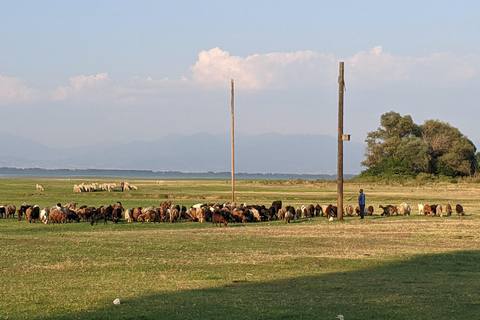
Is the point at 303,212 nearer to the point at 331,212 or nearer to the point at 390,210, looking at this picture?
the point at 331,212

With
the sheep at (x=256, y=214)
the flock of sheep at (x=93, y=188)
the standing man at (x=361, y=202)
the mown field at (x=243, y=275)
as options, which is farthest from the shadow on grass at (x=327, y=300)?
the flock of sheep at (x=93, y=188)

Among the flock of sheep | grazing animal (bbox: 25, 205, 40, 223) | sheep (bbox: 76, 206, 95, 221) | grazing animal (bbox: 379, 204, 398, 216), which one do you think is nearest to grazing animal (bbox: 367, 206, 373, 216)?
grazing animal (bbox: 379, 204, 398, 216)

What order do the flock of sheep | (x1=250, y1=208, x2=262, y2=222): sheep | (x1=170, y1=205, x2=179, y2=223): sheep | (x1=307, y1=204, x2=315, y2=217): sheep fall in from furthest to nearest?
1. the flock of sheep
2. (x1=307, y1=204, x2=315, y2=217): sheep
3. (x1=250, y1=208, x2=262, y2=222): sheep
4. (x1=170, y1=205, x2=179, y2=223): sheep

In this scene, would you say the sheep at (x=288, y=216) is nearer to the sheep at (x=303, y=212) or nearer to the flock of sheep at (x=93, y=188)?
the sheep at (x=303, y=212)

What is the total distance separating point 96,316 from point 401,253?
1150 cm

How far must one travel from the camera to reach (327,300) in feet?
38.4

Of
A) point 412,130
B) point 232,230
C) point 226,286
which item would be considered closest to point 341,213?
point 232,230

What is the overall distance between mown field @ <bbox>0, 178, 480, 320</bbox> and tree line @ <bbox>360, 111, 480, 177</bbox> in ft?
230

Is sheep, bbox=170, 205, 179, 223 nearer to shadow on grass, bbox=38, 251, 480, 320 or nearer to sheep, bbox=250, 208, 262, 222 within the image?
sheep, bbox=250, 208, 262, 222

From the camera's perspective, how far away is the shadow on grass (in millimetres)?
10383

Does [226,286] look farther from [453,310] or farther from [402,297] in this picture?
[453,310]

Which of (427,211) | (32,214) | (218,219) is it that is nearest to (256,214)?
(218,219)

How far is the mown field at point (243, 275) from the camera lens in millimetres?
10781

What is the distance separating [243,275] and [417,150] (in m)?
84.1
